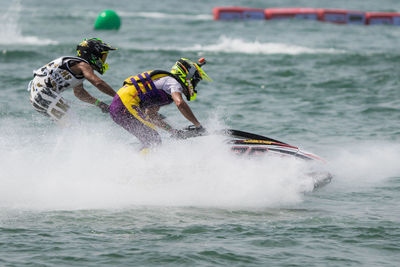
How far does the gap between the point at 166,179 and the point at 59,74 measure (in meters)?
1.99

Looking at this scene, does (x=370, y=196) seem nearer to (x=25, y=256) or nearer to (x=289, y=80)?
(x=25, y=256)

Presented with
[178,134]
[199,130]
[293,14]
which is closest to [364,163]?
[199,130]

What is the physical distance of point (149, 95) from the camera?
8836 mm

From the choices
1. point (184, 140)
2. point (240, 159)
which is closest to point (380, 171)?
point (240, 159)

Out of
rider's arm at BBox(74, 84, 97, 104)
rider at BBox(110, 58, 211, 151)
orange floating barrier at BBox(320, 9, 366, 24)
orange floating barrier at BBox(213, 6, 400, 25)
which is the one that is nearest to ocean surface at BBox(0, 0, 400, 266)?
rider's arm at BBox(74, 84, 97, 104)

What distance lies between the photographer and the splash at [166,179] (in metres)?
8.78

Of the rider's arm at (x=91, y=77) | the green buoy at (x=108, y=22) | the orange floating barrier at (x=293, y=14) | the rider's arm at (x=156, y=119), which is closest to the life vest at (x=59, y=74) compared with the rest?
the rider's arm at (x=91, y=77)

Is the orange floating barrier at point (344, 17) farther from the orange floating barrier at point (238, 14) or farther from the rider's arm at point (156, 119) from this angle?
the rider's arm at point (156, 119)

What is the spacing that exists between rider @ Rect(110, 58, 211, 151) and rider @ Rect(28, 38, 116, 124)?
12.8 inches

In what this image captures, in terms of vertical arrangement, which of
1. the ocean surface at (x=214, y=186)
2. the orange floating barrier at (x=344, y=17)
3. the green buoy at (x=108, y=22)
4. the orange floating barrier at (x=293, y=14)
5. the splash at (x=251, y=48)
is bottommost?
the ocean surface at (x=214, y=186)

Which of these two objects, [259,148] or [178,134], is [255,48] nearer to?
[259,148]

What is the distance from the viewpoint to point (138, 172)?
9.15 meters

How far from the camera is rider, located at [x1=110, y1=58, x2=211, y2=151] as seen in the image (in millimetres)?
8797

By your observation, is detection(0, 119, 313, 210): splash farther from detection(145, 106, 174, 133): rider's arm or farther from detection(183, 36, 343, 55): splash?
detection(183, 36, 343, 55): splash
